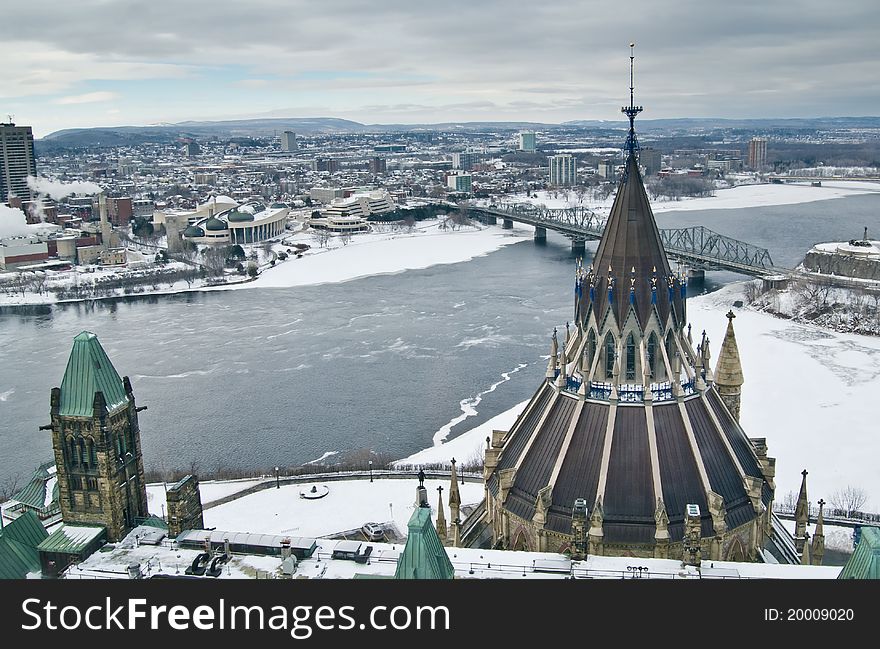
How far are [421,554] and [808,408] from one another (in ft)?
180

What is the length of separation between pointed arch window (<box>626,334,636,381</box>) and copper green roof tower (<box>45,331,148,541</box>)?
17.9 metres

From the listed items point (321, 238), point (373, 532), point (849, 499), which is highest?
point (321, 238)

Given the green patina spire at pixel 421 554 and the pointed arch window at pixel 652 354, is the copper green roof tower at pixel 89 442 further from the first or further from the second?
the pointed arch window at pixel 652 354

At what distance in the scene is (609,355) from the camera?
27766 mm

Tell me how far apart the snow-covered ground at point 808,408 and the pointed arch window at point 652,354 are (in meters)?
29.9

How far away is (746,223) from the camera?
7800 inches

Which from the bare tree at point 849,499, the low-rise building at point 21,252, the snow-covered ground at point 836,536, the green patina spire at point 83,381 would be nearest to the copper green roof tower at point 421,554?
the green patina spire at point 83,381

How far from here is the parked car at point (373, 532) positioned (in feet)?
149

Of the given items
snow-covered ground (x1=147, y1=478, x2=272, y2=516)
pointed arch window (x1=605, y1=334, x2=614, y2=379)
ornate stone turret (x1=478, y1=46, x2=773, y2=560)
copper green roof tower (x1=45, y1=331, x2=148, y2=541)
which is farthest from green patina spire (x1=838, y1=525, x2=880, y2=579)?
snow-covered ground (x1=147, y1=478, x2=272, y2=516)

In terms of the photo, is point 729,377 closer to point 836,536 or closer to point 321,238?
point 836,536

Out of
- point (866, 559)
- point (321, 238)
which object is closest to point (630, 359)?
point (866, 559)

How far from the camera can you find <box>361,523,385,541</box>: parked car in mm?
45312

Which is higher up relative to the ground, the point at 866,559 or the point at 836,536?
the point at 866,559

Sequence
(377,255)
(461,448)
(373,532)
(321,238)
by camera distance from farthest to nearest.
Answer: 1. (321,238)
2. (377,255)
3. (461,448)
4. (373,532)
